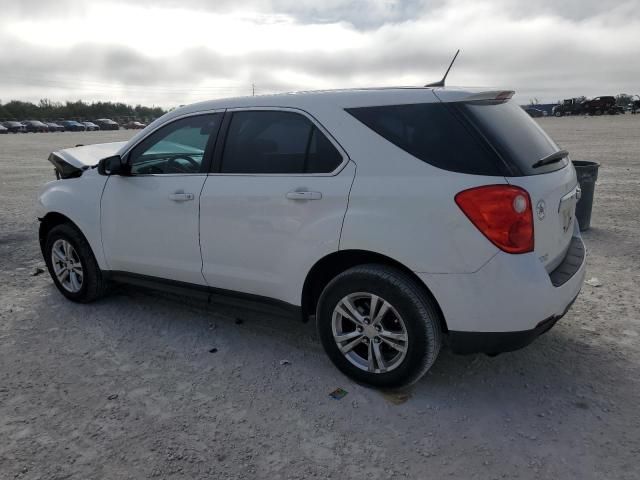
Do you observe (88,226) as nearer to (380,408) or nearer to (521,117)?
(380,408)

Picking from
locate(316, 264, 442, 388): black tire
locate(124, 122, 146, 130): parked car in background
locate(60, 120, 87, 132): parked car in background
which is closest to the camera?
locate(316, 264, 442, 388): black tire

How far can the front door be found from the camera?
3.84 metres

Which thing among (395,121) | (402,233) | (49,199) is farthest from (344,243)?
(49,199)

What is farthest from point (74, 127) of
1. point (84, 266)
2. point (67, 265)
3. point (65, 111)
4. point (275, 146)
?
point (275, 146)

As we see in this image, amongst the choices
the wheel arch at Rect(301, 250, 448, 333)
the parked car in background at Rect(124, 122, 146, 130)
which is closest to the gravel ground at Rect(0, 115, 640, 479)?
the wheel arch at Rect(301, 250, 448, 333)

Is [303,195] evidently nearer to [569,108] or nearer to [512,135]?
[512,135]

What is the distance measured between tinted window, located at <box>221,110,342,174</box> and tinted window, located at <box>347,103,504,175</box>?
1.05 ft

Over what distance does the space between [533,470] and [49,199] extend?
439 cm

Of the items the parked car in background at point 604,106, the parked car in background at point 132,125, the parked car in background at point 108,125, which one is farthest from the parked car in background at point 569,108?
the parked car in background at point 108,125

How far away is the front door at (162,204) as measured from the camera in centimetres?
384

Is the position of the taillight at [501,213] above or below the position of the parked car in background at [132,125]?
above

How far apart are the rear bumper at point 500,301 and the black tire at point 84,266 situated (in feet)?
10.1

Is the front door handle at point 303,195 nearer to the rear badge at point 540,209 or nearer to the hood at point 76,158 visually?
the rear badge at point 540,209

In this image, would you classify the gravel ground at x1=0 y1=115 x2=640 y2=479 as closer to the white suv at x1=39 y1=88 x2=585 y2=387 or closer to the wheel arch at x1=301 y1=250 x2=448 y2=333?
the white suv at x1=39 y1=88 x2=585 y2=387
